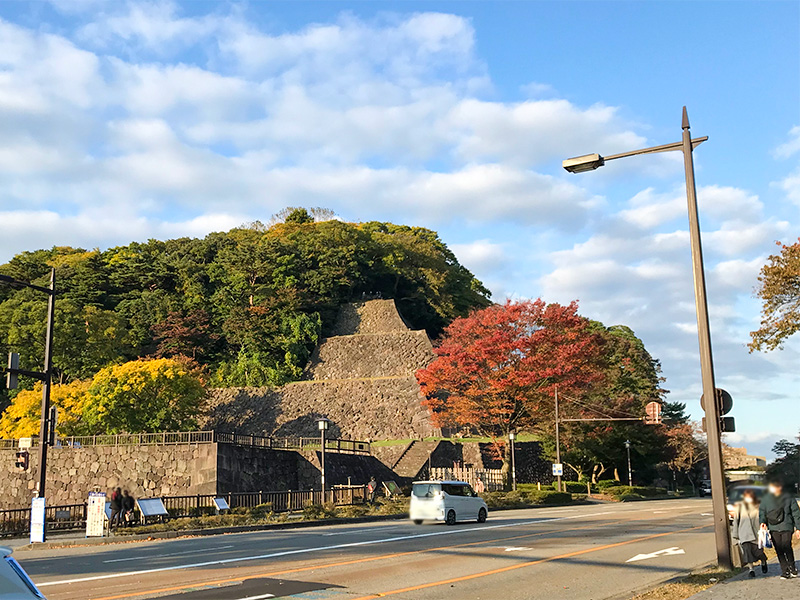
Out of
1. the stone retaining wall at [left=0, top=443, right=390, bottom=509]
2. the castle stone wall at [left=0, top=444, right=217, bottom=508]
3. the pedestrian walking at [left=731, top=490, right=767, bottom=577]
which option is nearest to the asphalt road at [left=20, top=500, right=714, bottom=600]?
the pedestrian walking at [left=731, top=490, right=767, bottom=577]

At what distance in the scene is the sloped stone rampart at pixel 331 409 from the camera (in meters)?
60.4

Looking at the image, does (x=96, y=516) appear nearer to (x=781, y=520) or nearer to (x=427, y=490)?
(x=427, y=490)

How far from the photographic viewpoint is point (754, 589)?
10.5 metres

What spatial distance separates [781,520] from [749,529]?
0.75 metres

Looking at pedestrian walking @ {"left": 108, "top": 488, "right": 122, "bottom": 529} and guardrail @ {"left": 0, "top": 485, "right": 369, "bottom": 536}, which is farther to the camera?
pedestrian walking @ {"left": 108, "top": 488, "right": 122, "bottom": 529}

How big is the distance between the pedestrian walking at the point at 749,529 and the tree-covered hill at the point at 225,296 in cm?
5795

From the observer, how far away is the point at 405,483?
47406 millimetres

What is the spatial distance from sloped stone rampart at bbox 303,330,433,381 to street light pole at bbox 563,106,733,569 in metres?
55.3

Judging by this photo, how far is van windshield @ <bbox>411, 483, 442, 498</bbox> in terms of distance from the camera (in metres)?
25.8

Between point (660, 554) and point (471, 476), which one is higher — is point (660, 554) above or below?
above

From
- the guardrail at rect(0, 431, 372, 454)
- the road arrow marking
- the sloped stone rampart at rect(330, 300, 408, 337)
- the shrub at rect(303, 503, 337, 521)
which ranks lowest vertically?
the shrub at rect(303, 503, 337, 521)

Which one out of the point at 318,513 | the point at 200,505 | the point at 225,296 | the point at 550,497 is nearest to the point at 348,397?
the point at 225,296

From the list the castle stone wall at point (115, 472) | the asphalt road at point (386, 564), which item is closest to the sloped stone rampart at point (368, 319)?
the castle stone wall at point (115, 472)

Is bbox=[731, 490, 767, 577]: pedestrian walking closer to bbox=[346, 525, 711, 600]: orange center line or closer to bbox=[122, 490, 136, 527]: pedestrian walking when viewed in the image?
bbox=[346, 525, 711, 600]: orange center line
